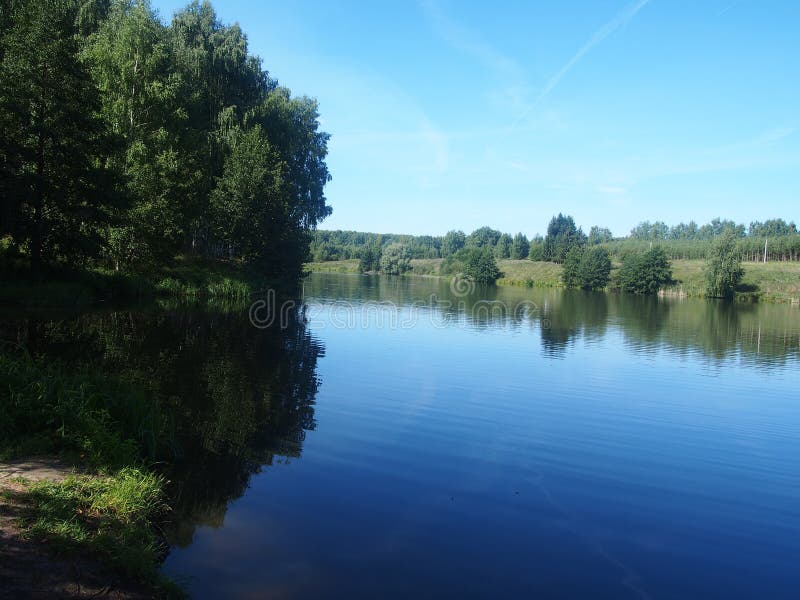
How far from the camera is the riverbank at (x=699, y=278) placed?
84.8 m

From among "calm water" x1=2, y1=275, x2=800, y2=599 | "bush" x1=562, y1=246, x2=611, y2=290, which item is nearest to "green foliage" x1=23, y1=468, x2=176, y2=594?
"calm water" x1=2, y1=275, x2=800, y2=599

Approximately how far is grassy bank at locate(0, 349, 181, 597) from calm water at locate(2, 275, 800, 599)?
1.94 feet

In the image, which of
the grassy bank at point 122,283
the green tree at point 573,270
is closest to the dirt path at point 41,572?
the grassy bank at point 122,283

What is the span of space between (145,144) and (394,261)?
103915 mm

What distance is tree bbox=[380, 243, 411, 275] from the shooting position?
136250 millimetres

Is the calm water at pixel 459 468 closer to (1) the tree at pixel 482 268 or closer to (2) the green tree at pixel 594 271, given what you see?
(2) the green tree at pixel 594 271

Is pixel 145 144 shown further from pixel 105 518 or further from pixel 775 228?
pixel 775 228

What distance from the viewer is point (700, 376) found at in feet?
69.2

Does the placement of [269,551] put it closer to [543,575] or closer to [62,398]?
[543,575]

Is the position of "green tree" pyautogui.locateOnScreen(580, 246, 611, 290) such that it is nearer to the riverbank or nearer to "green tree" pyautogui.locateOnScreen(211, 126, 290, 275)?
the riverbank

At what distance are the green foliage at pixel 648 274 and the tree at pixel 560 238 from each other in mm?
30419

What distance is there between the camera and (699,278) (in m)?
93.6

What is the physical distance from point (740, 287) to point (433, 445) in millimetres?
93162

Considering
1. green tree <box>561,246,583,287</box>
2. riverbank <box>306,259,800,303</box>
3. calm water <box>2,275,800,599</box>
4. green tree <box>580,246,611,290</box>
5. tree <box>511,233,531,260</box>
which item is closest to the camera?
calm water <box>2,275,800,599</box>
